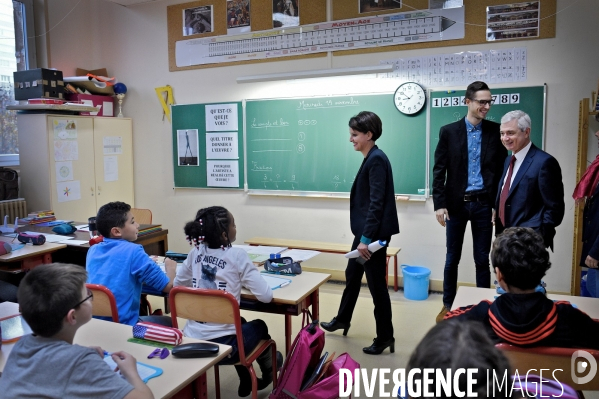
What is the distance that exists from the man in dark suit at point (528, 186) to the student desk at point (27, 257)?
3164 millimetres

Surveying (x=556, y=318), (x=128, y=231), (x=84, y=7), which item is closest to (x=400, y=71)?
(x=128, y=231)

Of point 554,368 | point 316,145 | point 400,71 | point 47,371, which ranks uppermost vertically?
point 400,71

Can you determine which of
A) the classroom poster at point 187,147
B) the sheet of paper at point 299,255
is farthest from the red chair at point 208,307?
the classroom poster at point 187,147

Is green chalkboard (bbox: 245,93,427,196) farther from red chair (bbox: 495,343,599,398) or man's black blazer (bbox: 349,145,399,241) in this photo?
red chair (bbox: 495,343,599,398)

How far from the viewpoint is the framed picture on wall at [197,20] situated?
5.50m

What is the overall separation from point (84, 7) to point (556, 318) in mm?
6254

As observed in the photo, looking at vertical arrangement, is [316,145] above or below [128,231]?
above

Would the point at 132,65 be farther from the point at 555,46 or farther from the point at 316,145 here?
the point at 555,46

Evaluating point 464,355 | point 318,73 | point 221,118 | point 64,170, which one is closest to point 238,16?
point 221,118

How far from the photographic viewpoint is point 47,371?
126cm

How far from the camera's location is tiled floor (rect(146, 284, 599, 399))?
3010 millimetres

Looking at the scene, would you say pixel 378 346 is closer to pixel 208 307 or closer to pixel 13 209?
pixel 208 307

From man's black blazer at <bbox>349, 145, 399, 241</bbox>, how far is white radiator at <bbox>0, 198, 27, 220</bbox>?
3.59 m

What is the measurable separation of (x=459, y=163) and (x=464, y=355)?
9.03ft
